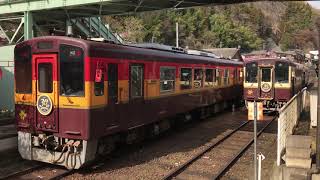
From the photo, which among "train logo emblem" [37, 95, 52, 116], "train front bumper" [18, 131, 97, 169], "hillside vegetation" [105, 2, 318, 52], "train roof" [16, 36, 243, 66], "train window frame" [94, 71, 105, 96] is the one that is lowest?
"train front bumper" [18, 131, 97, 169]

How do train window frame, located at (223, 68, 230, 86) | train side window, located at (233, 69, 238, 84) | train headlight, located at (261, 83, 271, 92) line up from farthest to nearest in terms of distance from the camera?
train side window, located at (233, 69, 238, 84) → train window frame, located at (223, 68, 230, 86) → train headlight, located at (261, 83, 271, 92)

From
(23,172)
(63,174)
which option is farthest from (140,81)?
(23,172)

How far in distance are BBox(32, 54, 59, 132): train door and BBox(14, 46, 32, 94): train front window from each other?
0.25 meters

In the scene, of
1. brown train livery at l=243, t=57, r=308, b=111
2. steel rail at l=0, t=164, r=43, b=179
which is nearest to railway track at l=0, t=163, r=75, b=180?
steel rail at l=0, t=164, r=43, b=179

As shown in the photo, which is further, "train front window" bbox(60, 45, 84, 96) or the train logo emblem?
the train logo emblem

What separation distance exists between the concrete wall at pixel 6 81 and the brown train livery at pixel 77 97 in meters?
8.94

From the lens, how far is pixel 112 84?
9984 mm

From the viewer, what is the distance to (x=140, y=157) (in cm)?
1128

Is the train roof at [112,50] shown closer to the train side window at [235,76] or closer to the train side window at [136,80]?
the train side window at [136,80]

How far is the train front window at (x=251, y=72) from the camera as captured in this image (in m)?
20.8

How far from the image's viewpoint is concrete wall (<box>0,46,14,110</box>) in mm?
18766

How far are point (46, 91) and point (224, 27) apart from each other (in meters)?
66.3

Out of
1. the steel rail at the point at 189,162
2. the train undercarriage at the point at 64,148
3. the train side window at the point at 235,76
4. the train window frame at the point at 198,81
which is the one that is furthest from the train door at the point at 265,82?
the train undercarriage at the point at 64,148

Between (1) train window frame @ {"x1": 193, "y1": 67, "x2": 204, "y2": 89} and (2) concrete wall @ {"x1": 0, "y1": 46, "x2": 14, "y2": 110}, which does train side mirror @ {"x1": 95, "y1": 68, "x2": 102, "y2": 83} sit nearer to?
(1) train window frame @ {"x1": 193, "y1": 67, "x2": 204, "y2": 89}
